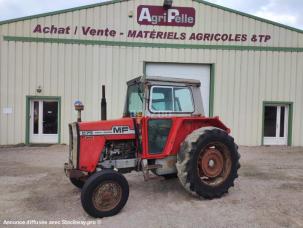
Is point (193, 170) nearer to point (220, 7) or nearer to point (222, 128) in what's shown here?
point (222, 128)

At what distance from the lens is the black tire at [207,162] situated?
5516 millimetres

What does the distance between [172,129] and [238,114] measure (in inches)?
360

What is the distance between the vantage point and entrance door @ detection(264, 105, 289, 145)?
14.5m

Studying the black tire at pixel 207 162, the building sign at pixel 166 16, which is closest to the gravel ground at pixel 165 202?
the black tire at pixel 207 162

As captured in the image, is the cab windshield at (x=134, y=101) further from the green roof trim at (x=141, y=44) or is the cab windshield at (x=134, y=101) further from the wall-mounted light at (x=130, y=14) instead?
the wall-mounted light at (x=130, y=14)

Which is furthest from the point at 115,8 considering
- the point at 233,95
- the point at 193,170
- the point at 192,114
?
the point at 193,170

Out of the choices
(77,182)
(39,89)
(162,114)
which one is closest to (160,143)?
(162,114)

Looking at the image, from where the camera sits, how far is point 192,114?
6.08 metres

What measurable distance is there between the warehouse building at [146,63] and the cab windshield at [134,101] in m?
7.53

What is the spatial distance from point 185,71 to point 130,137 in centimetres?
912

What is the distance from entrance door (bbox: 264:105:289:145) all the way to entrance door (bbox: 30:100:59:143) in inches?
373

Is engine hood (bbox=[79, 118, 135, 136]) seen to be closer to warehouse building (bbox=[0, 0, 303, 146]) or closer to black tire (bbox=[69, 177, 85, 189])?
black tire (bbox=[69, 177, 85, 189])

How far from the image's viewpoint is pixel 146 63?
14.1 m

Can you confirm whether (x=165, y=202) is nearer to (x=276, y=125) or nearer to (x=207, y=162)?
(x=207, y=162)
